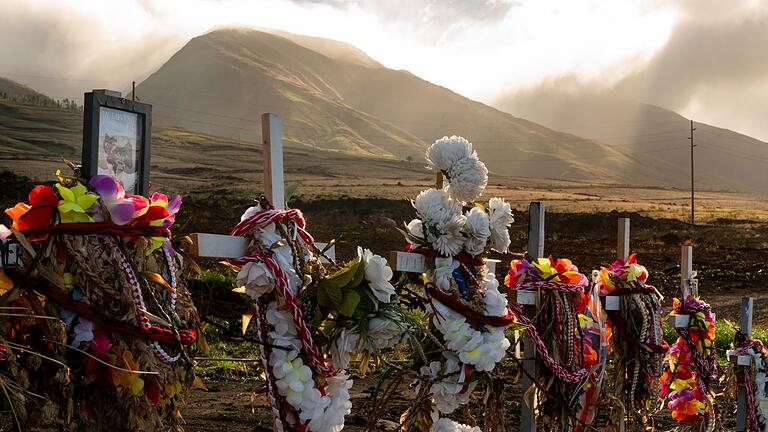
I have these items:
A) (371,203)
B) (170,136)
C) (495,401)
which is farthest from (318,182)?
(495,401)

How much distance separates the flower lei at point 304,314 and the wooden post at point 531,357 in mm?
1719

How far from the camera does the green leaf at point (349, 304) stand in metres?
3.14

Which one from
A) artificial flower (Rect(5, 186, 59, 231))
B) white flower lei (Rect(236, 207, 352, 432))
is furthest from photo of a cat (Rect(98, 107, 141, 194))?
white flower lei (Rect(236, 207, 352, 432))

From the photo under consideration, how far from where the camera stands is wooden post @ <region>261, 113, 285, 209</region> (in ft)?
10.9

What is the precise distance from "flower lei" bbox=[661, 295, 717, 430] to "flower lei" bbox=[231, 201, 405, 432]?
4.40m

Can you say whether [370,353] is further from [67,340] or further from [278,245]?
[67,340]

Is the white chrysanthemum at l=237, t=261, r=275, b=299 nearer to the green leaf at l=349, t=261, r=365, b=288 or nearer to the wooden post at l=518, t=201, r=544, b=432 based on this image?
the green leaf at l=349, t=261, r=365, b=288

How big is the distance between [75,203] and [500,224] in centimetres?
216

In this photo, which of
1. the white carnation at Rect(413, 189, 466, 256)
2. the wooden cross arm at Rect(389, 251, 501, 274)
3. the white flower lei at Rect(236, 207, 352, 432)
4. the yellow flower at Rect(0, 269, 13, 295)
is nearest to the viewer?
the yellow flower at Rect(0, 269, 13, 295)

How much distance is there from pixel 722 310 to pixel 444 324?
17.8 meters

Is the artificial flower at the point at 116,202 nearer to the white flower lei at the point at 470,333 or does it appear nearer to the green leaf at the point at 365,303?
the green leaf at the point at 365,303

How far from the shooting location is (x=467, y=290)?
4.02 m

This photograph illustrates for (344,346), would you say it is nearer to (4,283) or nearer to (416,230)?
(416,230)

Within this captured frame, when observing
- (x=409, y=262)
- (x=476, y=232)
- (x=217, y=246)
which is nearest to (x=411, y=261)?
(x=409, y=262)
